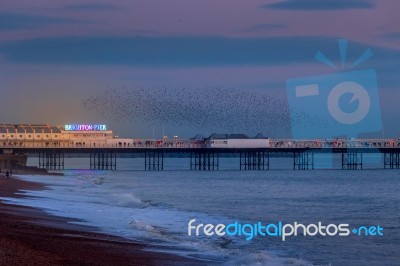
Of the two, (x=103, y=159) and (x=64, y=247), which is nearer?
(x=64, y=247)

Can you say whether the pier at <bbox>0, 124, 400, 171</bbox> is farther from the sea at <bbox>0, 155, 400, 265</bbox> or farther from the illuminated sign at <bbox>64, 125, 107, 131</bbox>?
the sea at <bbox>0, 155, 400, 265</bbox>

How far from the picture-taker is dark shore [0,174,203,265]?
15.3m

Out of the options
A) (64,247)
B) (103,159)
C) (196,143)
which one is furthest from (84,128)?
(64,247)

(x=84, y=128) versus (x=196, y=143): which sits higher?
(x=84, y=128)

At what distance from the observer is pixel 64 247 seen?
17422 millimetres

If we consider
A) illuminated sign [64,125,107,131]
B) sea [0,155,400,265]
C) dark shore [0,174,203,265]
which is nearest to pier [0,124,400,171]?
illuminated sign [64,125,107,131]

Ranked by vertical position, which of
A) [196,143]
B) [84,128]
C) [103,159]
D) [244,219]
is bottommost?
[244,219]

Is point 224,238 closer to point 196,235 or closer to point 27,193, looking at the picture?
point 196,235

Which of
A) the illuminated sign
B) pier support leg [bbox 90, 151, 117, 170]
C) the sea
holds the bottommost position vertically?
the sea

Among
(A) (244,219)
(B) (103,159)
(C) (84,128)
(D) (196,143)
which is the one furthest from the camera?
(C) (84,128)

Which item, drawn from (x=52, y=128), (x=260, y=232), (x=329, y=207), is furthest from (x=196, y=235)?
(x=52, y=128)

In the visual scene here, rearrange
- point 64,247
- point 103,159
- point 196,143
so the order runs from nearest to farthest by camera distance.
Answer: point 64,247 → point 103,159 → point 196,143

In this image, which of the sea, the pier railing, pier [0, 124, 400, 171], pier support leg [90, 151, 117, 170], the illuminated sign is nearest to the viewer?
the sea

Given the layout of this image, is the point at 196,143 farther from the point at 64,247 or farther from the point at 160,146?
the point at 64,247
